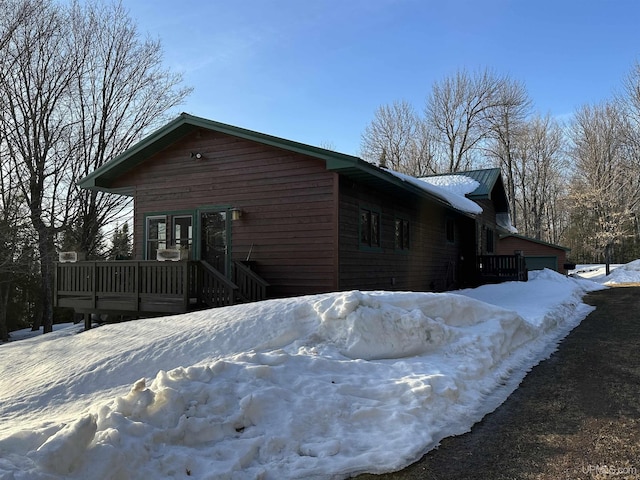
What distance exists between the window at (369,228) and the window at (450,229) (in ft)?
21.0

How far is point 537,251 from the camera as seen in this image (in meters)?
28.7

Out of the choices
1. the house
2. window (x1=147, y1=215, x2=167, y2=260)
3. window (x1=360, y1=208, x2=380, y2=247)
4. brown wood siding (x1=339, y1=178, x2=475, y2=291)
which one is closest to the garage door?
brown wood siding (x1=339, y1=178, x2=475, y2=291)

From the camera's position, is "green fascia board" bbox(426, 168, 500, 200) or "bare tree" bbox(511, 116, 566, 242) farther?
"bare tree" bbox(511, 116, 566, 242)

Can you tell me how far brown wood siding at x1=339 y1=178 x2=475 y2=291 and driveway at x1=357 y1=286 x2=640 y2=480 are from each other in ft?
16.5

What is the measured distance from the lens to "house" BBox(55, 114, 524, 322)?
10.0 meters

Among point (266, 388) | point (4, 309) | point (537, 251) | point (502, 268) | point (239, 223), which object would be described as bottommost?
point (4, 309)

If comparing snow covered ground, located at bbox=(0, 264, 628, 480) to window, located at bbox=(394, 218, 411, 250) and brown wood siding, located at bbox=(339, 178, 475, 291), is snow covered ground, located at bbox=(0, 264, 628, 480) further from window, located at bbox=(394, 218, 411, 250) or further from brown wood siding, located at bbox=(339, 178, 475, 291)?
window, located at bbox=(394, 218, 411, 250)

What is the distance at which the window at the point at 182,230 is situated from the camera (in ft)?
40.0

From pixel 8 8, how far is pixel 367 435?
21207mm

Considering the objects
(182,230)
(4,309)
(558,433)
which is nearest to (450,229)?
(182,230)

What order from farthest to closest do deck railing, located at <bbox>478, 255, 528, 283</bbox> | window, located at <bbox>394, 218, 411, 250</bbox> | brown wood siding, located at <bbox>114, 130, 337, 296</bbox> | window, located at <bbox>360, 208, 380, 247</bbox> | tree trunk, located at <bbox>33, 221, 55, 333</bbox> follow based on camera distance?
tree trunk, located at <bbox>33, 221, 55, 333</bbox>
deck railing, located at <bbox>478, 255, 528, 283</bbox>
window, located at <bbox>394, 218, 411, 250</bbox>
window, located at <bbox>360, 208, 380, 247</bbox>
brown wood siding, located at <bbox>114, 130, 337, 296</bbox>

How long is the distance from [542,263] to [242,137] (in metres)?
23.6

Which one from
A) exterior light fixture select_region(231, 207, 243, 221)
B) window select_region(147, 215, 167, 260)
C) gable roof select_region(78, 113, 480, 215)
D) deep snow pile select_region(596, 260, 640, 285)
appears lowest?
deep snow pile select_region(596, 260, 640, 285)

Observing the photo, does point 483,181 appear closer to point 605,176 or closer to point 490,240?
point 490,240
